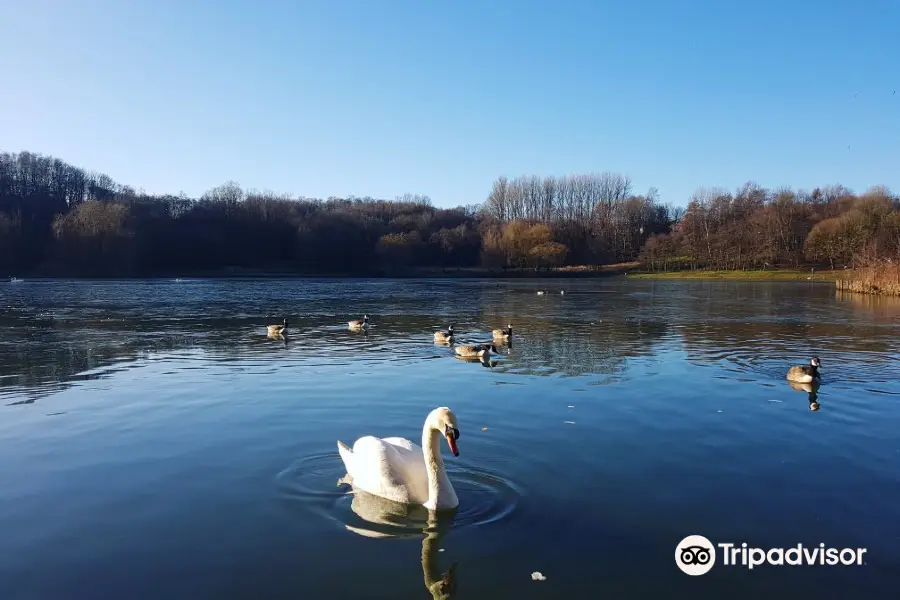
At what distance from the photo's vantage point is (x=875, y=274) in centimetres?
5359

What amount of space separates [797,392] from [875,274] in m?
45.7

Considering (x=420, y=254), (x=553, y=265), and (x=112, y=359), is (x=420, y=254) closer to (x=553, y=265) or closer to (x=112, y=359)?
(x=553, y=265)

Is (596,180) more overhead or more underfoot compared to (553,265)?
more overhead

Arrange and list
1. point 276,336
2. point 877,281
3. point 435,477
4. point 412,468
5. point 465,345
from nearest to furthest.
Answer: point 435,477 < point 412,468 < point 465,345 < point 276,336 < point 877,281

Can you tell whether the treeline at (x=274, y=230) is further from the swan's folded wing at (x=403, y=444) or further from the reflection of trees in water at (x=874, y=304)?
the swan's folded wing at (x=403, y=444)

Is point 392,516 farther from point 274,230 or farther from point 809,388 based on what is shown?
point 274,230

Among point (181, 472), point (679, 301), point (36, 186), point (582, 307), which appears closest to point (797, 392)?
point (181, 472)

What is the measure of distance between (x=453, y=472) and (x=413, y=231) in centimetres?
12487

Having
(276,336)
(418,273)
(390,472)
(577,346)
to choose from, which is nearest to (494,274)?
(418,273)

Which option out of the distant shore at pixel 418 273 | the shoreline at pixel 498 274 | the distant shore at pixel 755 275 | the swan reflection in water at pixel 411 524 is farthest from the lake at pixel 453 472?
the distant shore at pixel 418 273

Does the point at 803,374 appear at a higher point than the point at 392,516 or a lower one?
higher

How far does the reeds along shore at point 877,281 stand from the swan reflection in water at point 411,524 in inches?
2134

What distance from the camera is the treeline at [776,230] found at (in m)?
96.5

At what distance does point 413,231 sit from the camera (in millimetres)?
133500
